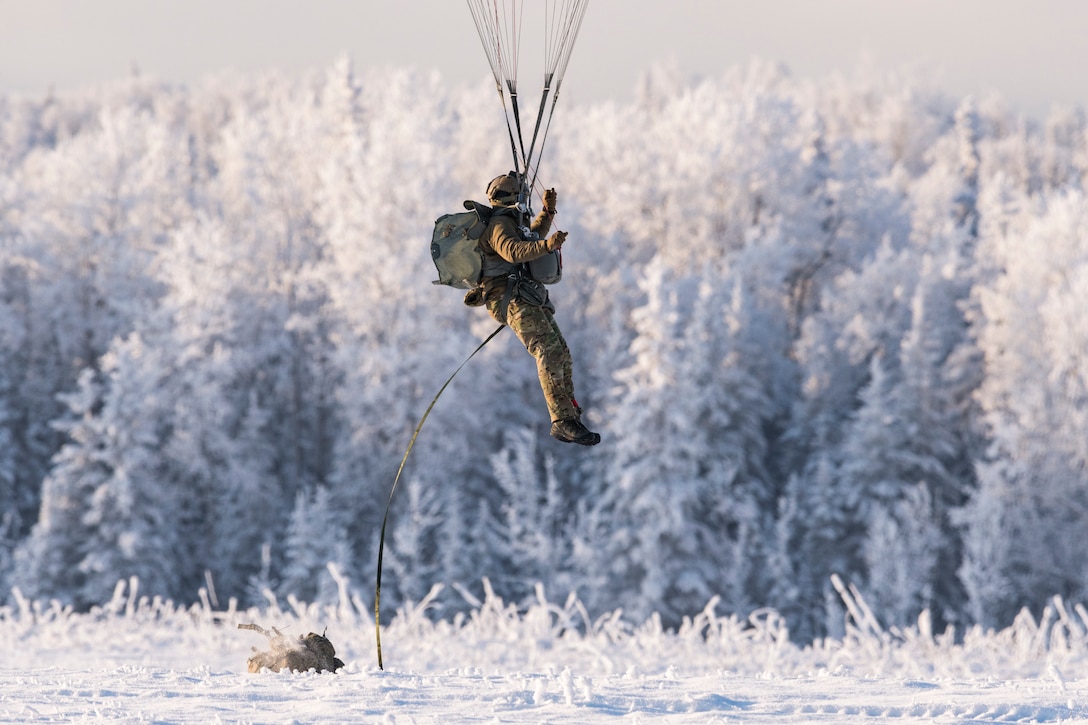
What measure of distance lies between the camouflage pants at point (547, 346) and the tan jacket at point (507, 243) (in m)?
0.14

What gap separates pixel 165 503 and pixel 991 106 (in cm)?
9629

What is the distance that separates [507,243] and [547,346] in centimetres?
86

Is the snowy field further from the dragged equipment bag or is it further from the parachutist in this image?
the dragged equipment bag

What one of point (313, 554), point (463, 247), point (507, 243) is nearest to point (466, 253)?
point (463, 247)

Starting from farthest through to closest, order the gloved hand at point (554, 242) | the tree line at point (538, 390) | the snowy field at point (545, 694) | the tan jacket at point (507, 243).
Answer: the tree line at point (538, 390) → the tan jacket at point (507, 243) → the gloved hand at point (554, 242) → the snowy field at point (545, 694)

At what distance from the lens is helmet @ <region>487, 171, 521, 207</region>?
809 centimetres

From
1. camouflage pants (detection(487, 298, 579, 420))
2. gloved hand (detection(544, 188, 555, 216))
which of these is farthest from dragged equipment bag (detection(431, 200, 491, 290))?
gloved hand (detection(544, 188, 555, 216))

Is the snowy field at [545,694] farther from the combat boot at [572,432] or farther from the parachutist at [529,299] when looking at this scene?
the parachutist at [529,299]

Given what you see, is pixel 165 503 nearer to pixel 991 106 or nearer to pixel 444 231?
pixel 444 231

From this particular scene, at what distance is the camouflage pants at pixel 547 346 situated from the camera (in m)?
8.21

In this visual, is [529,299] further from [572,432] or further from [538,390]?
[538,390]

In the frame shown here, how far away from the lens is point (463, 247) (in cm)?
801

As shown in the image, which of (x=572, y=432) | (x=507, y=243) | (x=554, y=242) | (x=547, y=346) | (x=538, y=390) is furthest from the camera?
(x=538, y=390)

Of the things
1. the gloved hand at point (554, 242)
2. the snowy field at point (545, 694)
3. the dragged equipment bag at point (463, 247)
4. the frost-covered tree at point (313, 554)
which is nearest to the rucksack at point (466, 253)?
the dragged equipment bag at point (463, 247)
